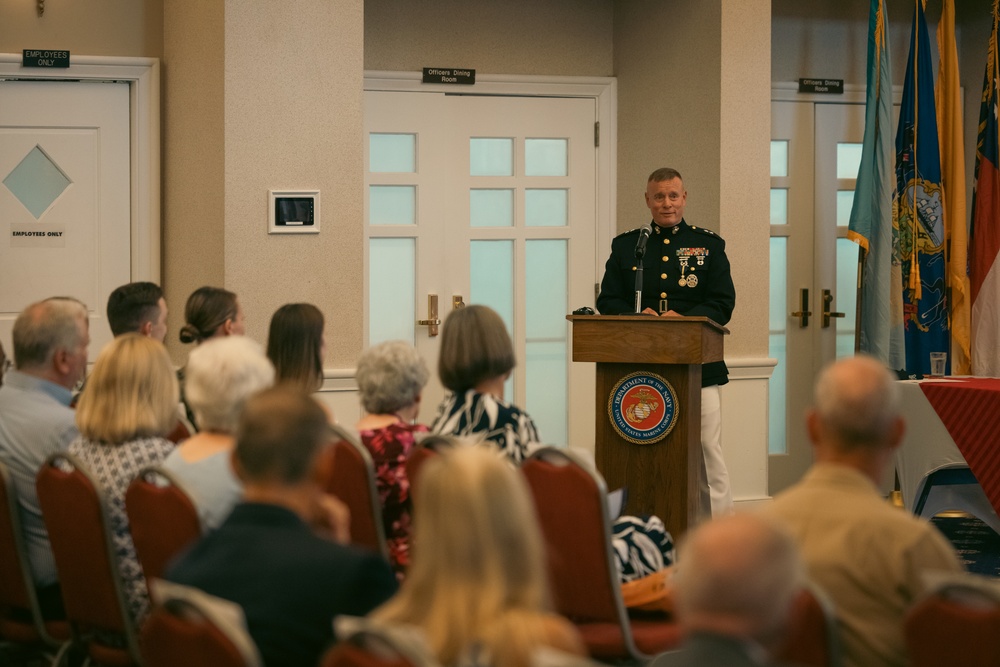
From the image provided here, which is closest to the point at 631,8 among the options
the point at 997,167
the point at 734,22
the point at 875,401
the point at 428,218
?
the point at 734,22

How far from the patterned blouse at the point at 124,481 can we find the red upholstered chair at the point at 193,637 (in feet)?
3.70

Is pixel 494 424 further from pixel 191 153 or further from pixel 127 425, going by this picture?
pixel 191 153

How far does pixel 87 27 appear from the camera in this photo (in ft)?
20.1

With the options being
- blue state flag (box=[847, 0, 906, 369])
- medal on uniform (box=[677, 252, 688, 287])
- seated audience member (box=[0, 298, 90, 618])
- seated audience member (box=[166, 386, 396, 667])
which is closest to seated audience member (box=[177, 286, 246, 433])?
seated audience member (box=[0, 298, 90, 618])

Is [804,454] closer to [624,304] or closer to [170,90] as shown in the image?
[624,304]

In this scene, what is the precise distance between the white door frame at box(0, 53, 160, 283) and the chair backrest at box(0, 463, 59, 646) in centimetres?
320

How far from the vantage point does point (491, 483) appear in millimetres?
1696

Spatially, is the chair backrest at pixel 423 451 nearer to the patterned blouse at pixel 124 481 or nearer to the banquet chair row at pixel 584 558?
the banquet chair row at pixel 584 558

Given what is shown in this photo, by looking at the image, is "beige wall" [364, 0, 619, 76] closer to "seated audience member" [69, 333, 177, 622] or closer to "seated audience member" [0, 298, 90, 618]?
"seated audience member" [0, 298, 90, 618]

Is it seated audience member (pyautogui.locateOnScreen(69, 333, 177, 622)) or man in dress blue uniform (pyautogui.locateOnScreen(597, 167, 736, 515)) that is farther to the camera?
man in dress blue uniform (pyautogui.locateOnScreen(597, 167, 736, 515))

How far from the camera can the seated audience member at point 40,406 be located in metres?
3.21

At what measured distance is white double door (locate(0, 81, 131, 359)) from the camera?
6.07 meters

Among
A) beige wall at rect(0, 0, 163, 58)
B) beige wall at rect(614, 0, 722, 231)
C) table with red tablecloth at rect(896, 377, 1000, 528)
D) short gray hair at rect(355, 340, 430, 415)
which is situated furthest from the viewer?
beige wall at rect(614, 0, 722, 231)

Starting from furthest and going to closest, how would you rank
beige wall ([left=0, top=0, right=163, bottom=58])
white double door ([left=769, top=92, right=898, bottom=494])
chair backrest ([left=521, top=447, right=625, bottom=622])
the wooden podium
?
white double door ([left=769, top=92, right=898, bottom=494]) < beige wall ([left=0, top=0, right=163, bottom=58]) < the wooden podium < chair backrest ([left=521, top=447, right=625, bottom=622])
